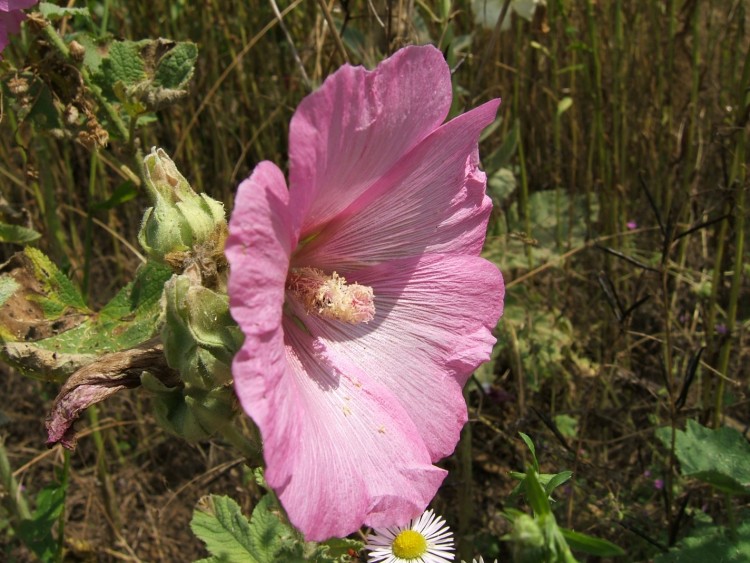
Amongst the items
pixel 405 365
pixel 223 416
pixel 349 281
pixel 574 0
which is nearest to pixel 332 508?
pixel 223 416

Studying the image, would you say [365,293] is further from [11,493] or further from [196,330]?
[11,493]

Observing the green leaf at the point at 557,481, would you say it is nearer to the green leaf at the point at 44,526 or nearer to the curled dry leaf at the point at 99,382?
the curled dry leaf at the point at 99,382

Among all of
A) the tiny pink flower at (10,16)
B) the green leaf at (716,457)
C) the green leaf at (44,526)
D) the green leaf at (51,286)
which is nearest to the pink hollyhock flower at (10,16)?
the tiny pink flower at (10,16)

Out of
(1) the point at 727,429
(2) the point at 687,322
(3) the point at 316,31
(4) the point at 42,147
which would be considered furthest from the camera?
(2) the point at 687,322

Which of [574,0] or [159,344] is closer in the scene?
[159,344]

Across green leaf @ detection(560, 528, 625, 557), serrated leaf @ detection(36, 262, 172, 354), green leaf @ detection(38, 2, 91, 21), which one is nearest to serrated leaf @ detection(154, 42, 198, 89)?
green leaf @ detection(38, 2, 91, 21)

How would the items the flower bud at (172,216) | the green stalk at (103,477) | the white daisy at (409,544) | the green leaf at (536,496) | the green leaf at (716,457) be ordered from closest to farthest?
the green leaf at (536,496), the flower bud at (172,216), the white daisy at (409,544), the green leaf at (716,457), the green stalk at (103,477)

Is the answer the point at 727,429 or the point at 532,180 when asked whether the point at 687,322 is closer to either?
the point at 532,180

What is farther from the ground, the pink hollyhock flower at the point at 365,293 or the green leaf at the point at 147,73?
the green leaf at the point at 147,73
